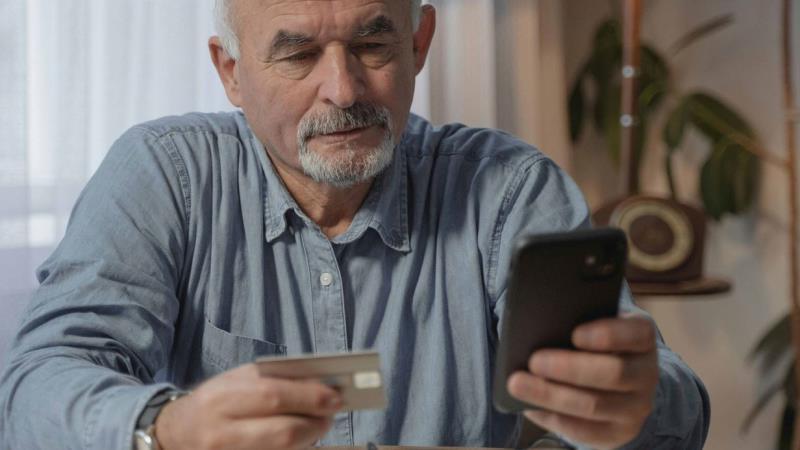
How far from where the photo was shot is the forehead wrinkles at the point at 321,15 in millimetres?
1426

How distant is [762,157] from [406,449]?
7.43 feet

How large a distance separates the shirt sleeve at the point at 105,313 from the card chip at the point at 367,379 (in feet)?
0.84

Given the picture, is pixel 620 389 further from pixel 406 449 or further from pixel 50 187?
pixel 50 187

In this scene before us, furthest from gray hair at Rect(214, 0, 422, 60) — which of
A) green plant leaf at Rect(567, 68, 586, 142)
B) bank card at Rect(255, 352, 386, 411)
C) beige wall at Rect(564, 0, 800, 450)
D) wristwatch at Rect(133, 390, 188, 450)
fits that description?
beige wall at Rect(564, 0, 800, 450)

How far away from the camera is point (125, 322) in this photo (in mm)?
1333

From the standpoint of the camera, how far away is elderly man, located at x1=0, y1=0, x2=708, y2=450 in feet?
4.54

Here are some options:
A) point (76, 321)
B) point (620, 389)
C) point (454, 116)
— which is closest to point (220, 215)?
point (76, 321)

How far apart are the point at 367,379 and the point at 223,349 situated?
1.99 feet

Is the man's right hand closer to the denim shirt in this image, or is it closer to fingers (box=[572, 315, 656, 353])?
fingers (box=[572, 315, 656, 353])

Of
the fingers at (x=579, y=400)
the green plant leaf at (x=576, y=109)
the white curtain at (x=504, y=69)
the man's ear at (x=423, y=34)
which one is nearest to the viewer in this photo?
the fingers at (x=579, y=400)

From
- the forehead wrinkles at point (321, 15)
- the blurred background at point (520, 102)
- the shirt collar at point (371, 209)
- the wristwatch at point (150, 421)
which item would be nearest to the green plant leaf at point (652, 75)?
the blurred background at point (520, 102)

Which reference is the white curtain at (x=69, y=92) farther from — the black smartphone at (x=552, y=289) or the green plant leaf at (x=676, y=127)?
the green plant leaf at (x=676, y=127)

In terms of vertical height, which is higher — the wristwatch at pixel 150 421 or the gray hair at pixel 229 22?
the gray hair at pixel 229 22

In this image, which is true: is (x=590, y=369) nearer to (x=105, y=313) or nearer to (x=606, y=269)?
(x=606, y=269)
